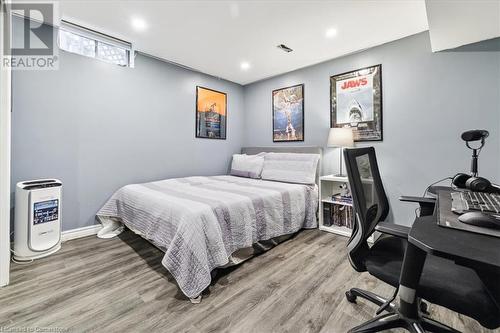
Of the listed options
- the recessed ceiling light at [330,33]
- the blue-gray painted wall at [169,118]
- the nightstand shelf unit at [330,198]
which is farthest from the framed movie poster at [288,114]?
the recessed ceiling light at [330,33]

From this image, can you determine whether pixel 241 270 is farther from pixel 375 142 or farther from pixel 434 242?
pixel 375 142

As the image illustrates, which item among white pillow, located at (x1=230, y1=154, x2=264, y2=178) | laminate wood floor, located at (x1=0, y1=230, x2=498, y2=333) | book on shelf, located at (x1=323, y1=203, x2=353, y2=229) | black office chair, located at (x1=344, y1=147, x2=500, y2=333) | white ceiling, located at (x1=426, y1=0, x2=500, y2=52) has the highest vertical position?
white ceiling, located at (x1=426, y1=0, x2=500, y2=52)

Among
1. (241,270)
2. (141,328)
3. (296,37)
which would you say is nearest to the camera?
(141,328)

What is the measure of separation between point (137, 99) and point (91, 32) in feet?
2.84

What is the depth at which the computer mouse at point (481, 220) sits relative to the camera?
789mm

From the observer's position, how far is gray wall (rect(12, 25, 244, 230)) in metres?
2.39

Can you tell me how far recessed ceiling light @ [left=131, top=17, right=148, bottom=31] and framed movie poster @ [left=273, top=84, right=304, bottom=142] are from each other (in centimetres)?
226

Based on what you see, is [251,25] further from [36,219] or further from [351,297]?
[36,219]

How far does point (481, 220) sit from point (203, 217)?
1.56 meters

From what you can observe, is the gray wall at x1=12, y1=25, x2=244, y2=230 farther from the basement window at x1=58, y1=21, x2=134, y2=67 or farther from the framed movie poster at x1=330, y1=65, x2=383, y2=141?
the framed movie poster at x1=330, y1=65, x2=383, y2=141

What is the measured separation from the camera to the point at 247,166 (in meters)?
3.83

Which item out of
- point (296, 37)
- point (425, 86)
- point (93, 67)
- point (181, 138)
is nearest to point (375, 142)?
point (425, 86)

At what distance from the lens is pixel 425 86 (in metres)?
2.54

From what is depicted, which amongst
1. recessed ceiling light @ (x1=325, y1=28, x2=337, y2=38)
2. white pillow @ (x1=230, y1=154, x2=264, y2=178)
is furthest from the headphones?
white pillow @ (x1=230, y1=154, x2=264, y2=178)
